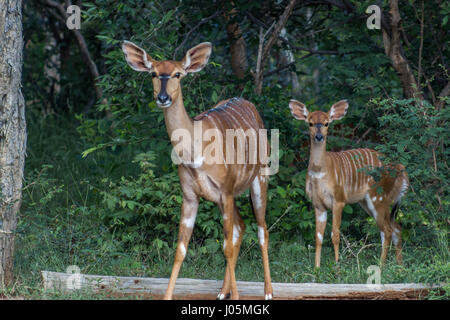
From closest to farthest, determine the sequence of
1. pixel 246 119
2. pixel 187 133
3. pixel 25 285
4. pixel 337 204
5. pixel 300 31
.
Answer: pixel 187 133 → pixel 25 285 → pixel 246 119 → pixel 337 204 → pixel 300 31

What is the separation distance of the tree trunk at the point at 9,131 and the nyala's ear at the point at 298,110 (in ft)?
8.84

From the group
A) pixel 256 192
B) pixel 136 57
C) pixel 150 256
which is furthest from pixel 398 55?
pixel 136 57

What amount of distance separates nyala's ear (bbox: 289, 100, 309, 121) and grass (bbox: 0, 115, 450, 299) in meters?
1.17

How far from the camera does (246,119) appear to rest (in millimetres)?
5801

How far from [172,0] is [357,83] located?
207 centimetres

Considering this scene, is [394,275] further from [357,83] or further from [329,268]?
[357,83]

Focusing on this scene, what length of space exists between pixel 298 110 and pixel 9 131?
2.87 metres

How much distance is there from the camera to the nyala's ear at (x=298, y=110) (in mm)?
7137

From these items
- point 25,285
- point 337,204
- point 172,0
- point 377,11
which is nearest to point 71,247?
point 25,285

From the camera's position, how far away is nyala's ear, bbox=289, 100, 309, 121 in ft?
23.4

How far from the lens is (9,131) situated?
5.43m

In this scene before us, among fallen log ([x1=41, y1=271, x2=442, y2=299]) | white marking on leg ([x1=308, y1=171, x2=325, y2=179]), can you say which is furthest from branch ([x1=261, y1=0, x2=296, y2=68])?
fallen log ([x1=41, y1=271, x2=442, y2=299])

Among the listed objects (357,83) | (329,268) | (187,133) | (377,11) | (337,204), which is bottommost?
(329,268)

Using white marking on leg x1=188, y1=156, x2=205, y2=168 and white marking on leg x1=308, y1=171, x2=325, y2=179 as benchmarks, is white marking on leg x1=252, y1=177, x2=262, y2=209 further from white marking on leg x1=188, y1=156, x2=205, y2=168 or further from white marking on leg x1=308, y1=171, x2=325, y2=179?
white marking on leg x1=308, y1=171, x2=325, y2=179
